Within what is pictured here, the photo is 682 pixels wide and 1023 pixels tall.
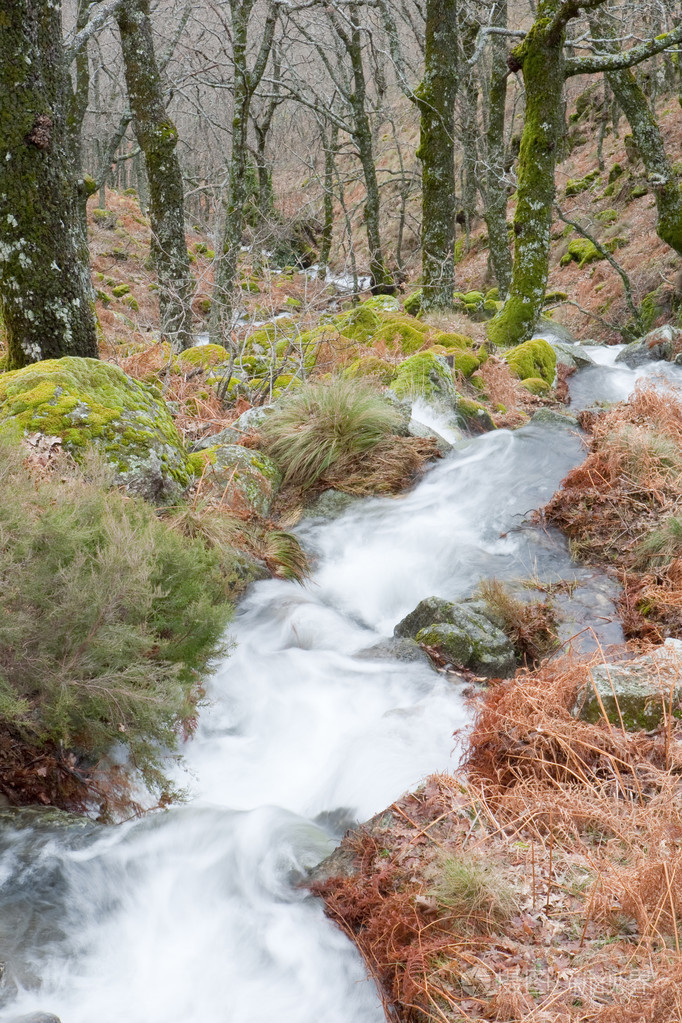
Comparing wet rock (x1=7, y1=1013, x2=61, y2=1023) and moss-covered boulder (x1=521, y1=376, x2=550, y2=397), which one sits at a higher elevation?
moss-covered boulder (x1=521, y1=376, x2=550, y2=397)

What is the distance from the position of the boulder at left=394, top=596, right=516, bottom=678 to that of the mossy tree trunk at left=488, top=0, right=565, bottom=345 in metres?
7.62

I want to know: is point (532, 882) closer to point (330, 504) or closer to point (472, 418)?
point (330, 504)

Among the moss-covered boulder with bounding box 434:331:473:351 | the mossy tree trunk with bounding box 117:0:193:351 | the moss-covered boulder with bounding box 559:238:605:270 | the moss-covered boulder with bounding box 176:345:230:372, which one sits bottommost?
the moss-covered boulder with bounding box 434:331:473:351

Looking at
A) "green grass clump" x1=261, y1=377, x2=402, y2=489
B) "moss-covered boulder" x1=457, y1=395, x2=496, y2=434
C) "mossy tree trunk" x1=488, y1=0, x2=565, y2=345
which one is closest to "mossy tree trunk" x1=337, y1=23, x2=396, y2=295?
"mossy tree trunk" x1=488, y1=0, x2=565, y2=345

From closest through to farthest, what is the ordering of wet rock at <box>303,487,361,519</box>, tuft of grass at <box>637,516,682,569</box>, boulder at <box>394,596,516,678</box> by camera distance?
1. boulder at <box>394,596,516,678</box>
2. tuft of grass at <box>637,516,682,569</box>
3. wet rock at <box>303,487,361,519</box>

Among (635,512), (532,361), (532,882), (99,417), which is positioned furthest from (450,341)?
(532,882)

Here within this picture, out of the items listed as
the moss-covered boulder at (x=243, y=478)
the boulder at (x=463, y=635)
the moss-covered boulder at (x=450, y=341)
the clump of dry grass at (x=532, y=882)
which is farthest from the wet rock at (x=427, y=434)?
the clump of dry grass at (x=532, y=882)

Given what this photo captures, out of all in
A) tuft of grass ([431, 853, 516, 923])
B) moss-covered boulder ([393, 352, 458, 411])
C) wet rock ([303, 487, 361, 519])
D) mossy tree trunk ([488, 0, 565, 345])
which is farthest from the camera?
mossy tree trunk ([488, 0, 565, 345])

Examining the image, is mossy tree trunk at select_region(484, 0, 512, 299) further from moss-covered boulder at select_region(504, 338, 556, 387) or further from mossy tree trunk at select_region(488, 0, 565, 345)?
moss-covered boulder at select_region(504, 338, 556, 387)

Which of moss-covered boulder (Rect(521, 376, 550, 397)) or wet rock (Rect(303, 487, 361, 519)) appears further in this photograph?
moss-covered boulder (Rect(521, 376, 550, 397))

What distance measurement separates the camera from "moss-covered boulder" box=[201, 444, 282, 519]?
5949 millimetres

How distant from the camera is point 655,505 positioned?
5891 millimetres

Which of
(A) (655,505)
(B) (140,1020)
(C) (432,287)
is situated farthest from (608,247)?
(B) (140,1020)

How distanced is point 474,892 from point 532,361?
8.83m
